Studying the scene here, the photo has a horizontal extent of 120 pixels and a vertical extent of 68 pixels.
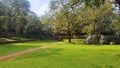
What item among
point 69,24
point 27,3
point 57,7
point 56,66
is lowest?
point 56,66

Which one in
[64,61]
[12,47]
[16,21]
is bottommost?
[64,61]

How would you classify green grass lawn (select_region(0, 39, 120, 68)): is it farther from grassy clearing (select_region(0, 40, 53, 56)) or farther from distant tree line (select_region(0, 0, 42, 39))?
distant tree line (select_region(0, 0, 42, 39))

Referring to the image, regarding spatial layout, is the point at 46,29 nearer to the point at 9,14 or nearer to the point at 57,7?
the point at 9,14

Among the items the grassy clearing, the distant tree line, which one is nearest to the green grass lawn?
the grassy clearing

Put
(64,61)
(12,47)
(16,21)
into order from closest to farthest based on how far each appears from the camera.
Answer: (64,61) < (12,47) < (16,21)

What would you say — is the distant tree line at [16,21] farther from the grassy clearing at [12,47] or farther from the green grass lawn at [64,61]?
the green grass lawn at [64,61]

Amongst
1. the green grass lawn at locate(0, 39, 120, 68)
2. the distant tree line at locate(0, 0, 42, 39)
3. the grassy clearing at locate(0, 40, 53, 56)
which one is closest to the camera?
the green grass lawn at locate(0, 39, 120, 68)

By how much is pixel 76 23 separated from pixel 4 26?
1685 cm

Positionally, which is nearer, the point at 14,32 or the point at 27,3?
the point at 14,32

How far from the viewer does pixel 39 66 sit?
15.4 metres

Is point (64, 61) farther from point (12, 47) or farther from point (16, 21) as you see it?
point (16, 21)

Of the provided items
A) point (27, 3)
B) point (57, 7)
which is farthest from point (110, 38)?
point (27, 3)

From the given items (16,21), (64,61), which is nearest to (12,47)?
(64,61)

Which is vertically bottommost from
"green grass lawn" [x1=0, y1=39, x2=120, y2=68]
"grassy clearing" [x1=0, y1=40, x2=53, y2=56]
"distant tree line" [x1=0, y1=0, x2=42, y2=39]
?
"green grass lawn" [x1=0, y1=39, x2=120, y2=68]
